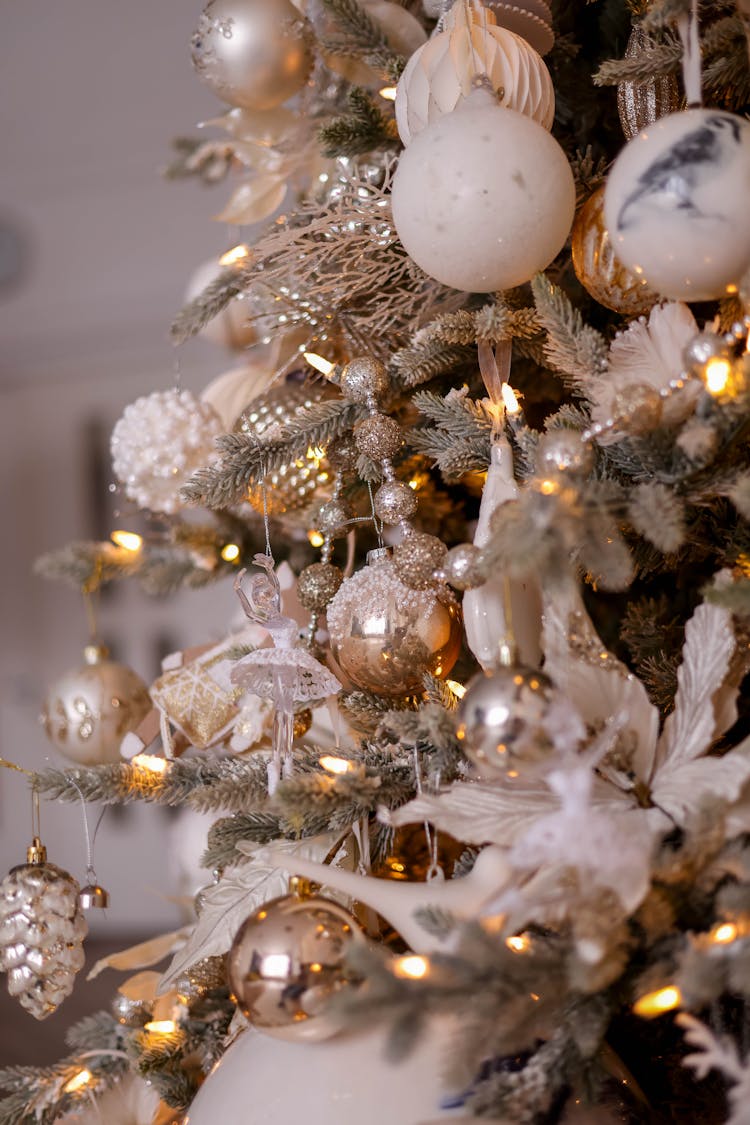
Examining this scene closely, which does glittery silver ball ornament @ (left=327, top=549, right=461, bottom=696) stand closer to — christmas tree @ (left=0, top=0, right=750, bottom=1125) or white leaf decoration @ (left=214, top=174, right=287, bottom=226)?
christmas tree @ (left=0, top=0, right=750, bottom=1125)

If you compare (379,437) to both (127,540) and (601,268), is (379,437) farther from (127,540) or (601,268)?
(127,540)

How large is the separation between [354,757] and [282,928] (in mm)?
125

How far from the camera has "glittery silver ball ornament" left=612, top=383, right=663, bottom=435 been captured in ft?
1.57

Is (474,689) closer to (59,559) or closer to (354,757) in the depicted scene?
(354,757)

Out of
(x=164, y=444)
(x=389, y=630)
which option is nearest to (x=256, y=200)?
(x=164, y=444)

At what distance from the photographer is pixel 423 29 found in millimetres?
764

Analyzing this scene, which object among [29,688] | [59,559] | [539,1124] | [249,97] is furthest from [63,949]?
[29,688]

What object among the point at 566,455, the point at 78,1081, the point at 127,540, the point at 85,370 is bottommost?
the point at 85,370

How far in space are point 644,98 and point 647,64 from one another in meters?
0.07

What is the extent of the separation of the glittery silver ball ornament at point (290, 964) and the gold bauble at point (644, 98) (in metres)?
0.49

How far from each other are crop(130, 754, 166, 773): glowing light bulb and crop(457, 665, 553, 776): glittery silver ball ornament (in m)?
0.28

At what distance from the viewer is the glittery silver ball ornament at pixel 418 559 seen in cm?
60

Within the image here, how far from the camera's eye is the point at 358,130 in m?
0.69

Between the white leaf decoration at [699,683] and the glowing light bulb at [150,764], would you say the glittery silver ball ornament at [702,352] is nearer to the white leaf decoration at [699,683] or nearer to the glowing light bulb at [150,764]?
the white leaf decoration at [699,683]
